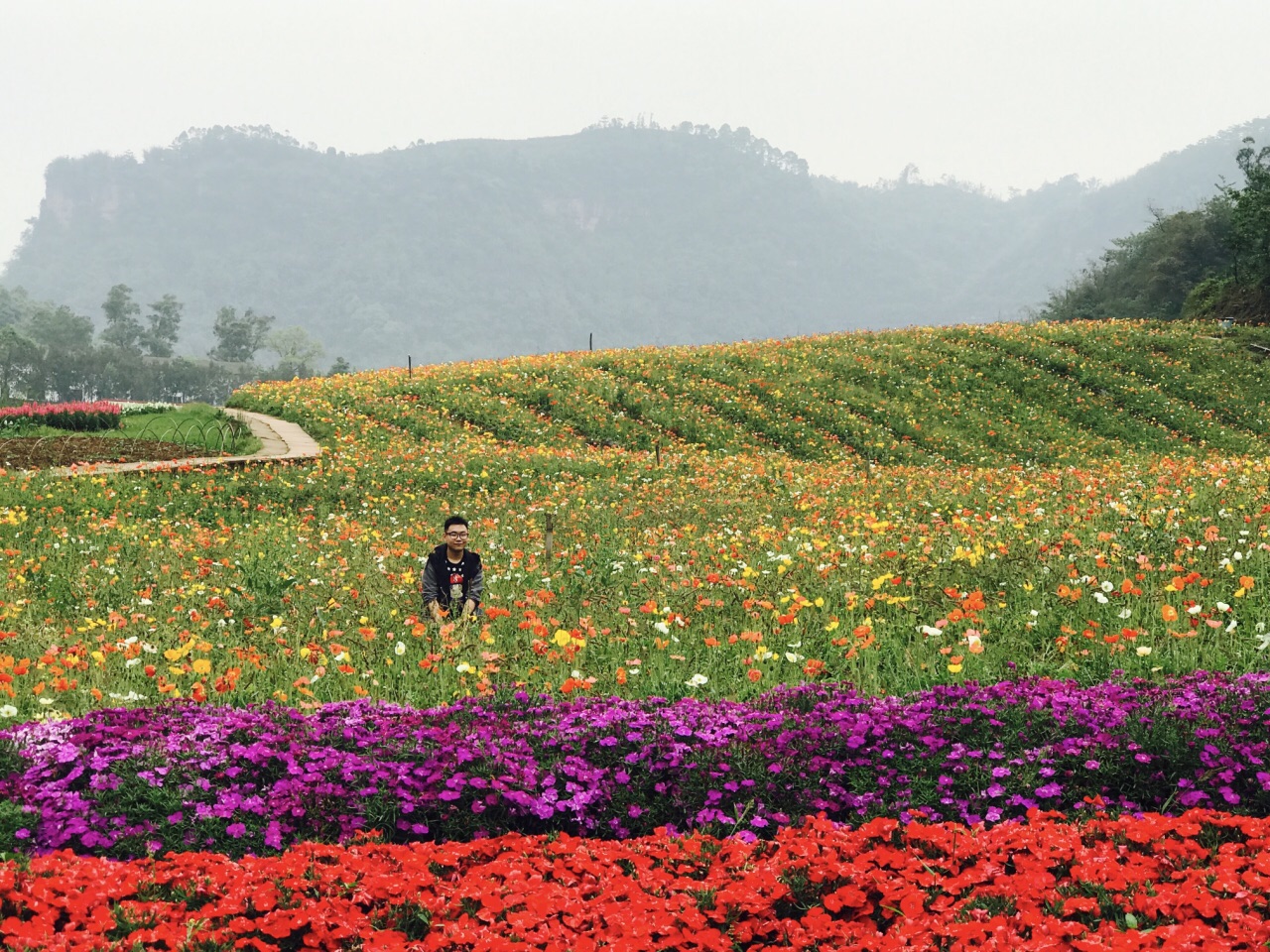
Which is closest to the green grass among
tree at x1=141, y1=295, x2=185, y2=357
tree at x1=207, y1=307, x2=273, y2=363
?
tree at x1=207, y1=307, x2=273, y2=363

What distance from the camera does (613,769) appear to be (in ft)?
17.6

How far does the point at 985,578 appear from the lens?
885cm

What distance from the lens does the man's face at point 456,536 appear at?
26.9 ft

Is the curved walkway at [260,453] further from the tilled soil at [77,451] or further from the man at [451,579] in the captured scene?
the man at [451,579]

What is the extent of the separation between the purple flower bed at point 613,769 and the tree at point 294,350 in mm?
122041

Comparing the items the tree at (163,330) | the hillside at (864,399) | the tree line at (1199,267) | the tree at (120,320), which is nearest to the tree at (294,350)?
the tree at (163,330)

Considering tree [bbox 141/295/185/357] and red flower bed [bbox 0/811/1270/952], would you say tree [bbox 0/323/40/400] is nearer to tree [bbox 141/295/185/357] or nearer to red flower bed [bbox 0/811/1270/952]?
tree [bbox 141/295/185/357]

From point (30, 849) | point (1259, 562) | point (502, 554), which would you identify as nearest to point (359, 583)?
point (502, 554)

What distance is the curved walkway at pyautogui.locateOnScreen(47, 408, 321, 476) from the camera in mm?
16266

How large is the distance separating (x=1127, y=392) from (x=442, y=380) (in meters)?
19.5

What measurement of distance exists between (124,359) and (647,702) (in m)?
103

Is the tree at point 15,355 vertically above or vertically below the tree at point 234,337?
below

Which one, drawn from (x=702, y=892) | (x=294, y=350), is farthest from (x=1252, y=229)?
(x=294, y=350)

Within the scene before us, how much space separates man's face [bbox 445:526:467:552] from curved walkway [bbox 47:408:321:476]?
985 centimetres
